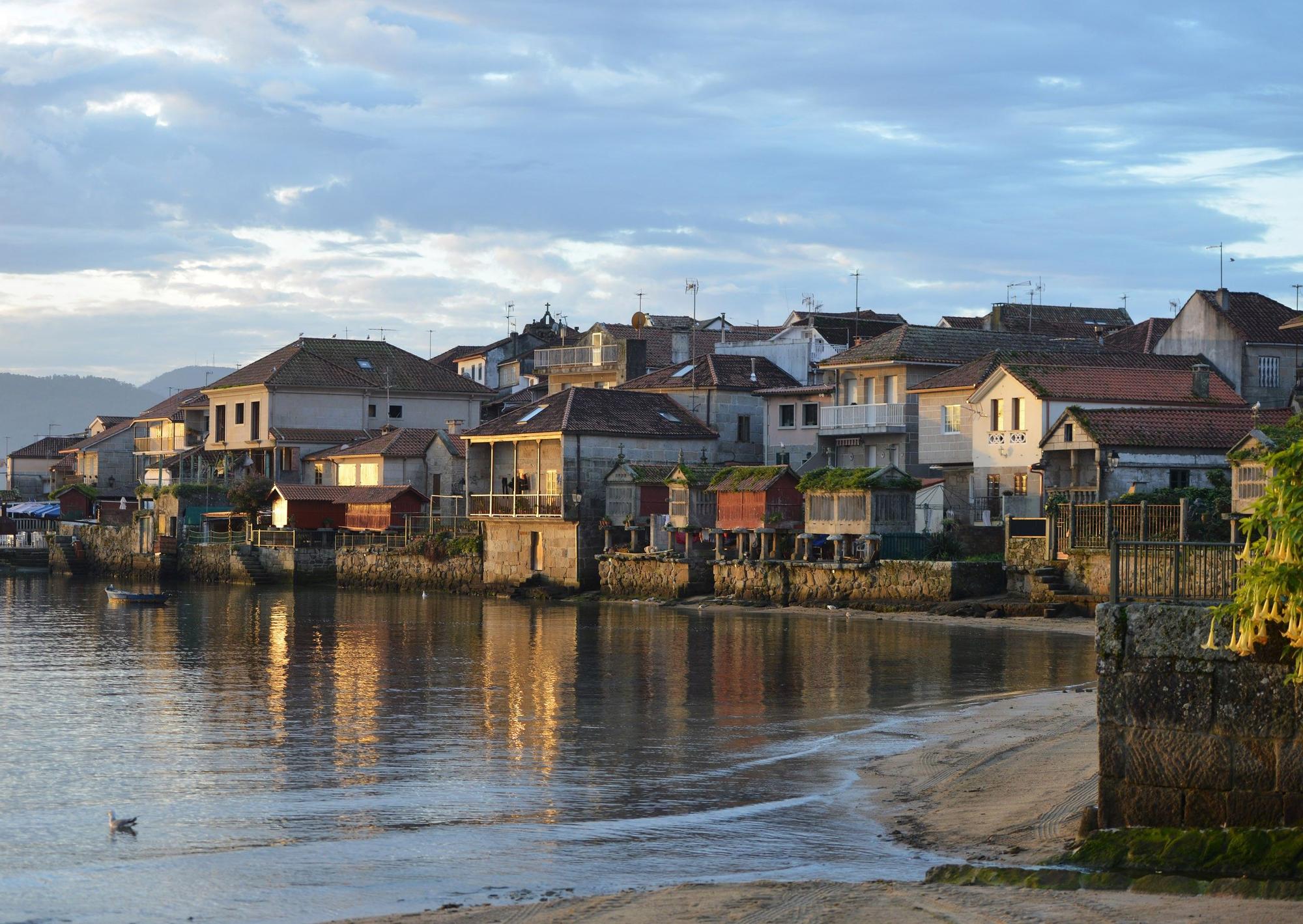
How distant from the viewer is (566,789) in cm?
2105

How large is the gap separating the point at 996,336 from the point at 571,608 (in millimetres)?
23989

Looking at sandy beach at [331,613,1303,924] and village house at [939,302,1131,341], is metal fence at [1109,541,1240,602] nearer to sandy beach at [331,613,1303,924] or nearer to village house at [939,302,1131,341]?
sandy beach at [331,613,1303,924]

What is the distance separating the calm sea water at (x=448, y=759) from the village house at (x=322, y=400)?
39.6 m

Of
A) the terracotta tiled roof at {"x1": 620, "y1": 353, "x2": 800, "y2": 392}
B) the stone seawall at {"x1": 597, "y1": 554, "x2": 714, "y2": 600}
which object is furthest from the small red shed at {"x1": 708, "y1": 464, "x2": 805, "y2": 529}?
the terracotta tiled roof at {"x1": 620, "y1": 353, "x2": 800, "y2": 392}

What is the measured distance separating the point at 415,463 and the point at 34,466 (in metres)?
69.1

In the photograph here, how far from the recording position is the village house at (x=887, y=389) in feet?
211

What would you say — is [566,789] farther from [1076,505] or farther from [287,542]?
[287,542]

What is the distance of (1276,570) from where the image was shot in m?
13.6

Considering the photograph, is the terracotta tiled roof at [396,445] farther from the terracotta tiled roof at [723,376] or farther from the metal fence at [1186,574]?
the metal fence at [1186,574]

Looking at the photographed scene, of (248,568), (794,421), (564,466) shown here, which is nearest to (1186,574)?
(564,466)

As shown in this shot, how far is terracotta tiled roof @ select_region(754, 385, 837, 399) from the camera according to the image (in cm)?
6838

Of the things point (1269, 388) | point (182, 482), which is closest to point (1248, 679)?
point (1269, 388)

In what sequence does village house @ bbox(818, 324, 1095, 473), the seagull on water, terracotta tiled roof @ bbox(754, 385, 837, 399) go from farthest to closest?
terracotta tiled roof @ bbox(754, 385, 837, 399) → village house @ bbox(818, 324, 1095, 473) → the seagull on water

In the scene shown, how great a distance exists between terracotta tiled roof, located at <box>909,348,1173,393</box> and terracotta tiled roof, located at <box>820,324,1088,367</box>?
135 centimetres
